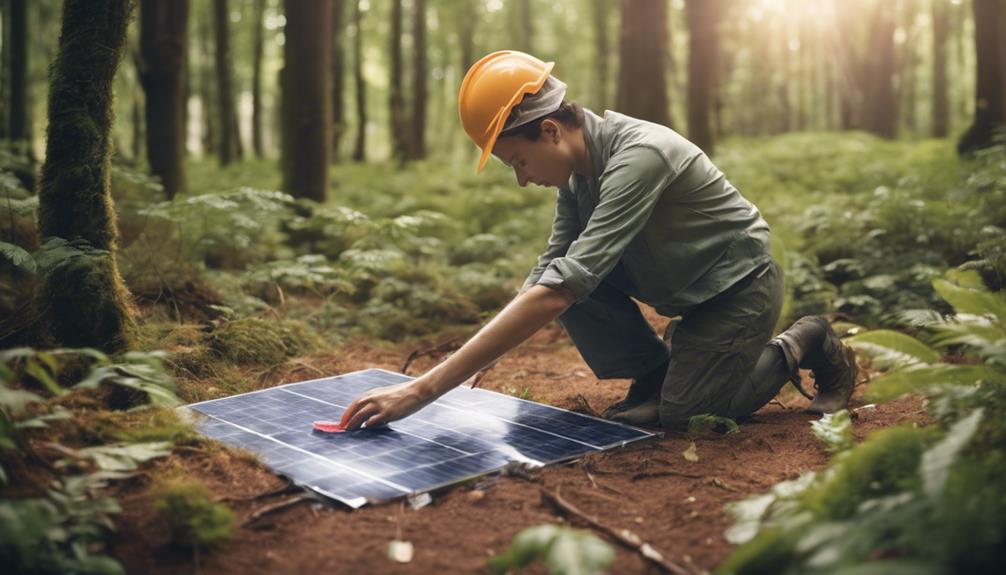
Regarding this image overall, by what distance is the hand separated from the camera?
3.31 meters

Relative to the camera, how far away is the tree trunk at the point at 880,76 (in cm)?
2069

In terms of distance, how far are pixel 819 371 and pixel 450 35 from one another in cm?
3172

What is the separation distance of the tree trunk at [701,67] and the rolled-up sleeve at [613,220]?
27.9 feet

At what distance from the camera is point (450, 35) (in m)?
33.8

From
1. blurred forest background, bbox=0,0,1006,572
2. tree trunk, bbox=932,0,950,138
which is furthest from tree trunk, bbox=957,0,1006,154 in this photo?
tree trunk, bbox=932,0,950,138

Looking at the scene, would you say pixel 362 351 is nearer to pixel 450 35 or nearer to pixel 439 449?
pixel 439 449

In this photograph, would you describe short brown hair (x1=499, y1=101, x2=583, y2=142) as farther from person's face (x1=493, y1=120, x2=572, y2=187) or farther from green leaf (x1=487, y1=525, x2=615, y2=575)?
green leaf (x1=487, y1=525, x2=615, y2=575)

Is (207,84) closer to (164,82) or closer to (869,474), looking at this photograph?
(164,82)

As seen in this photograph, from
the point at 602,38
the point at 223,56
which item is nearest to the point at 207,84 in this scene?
the point at 223,56

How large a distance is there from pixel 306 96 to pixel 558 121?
19.3 feet

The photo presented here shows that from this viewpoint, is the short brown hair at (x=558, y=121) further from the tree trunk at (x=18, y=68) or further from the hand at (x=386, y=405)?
the tree trunk at (x=18, y=68)

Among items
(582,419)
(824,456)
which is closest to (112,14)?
(582,419)

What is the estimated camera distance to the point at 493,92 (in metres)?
3.66

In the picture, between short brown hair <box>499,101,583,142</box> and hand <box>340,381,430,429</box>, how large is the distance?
1282 mm
